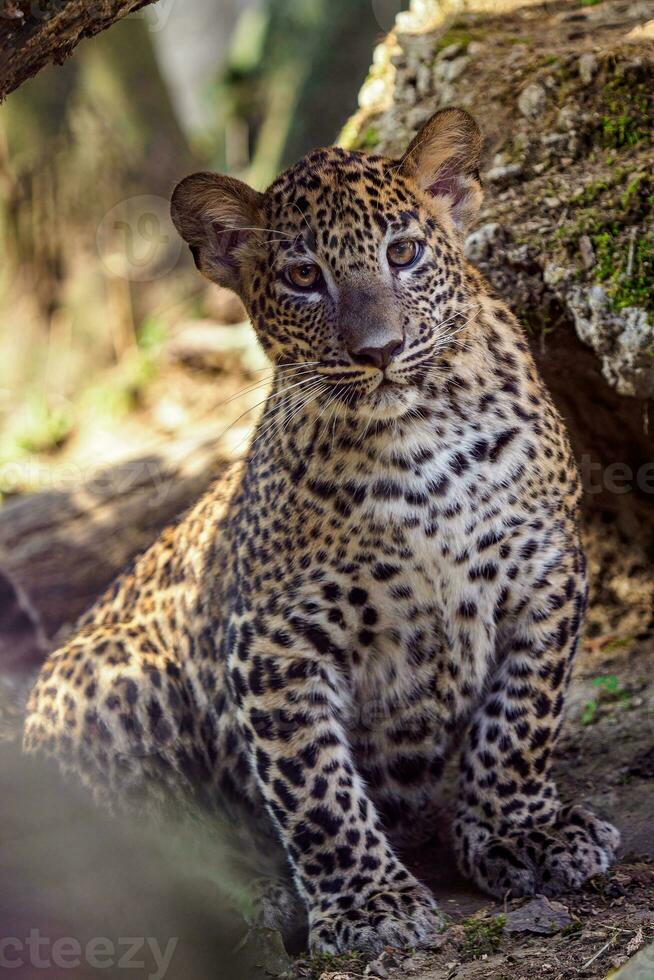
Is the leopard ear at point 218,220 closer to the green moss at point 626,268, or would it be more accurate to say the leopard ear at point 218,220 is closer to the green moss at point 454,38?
the green moss at point 626,268

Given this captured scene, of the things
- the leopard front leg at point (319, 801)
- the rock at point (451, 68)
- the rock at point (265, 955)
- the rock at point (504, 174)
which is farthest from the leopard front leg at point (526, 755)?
the rock at point (451, 68)

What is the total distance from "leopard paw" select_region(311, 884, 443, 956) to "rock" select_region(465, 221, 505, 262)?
371 centimetres

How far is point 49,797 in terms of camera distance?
471 cm

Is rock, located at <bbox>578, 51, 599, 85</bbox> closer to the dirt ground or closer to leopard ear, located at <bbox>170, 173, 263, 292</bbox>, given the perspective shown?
leopard ear, located at <bbox>170, 173, 263, 292</bbox>

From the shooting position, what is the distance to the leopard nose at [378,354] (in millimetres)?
5062

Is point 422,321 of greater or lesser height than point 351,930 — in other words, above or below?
above

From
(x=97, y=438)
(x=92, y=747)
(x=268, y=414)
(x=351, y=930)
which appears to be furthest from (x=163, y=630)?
(x=97, y=438)

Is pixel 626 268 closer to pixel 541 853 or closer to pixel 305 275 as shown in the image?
pixel 305 275

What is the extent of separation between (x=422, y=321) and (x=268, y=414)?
1.07m

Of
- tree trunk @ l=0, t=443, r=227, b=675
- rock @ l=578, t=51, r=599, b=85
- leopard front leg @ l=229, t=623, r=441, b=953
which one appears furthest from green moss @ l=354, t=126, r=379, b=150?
leopard front leg @ l=229, t=623, r=441, b=953

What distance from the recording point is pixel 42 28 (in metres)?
4.64

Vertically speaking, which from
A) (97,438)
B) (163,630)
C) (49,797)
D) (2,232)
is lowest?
(49,797)

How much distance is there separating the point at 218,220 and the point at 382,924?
3369mm

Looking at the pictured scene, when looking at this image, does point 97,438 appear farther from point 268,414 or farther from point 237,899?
point 237,899
